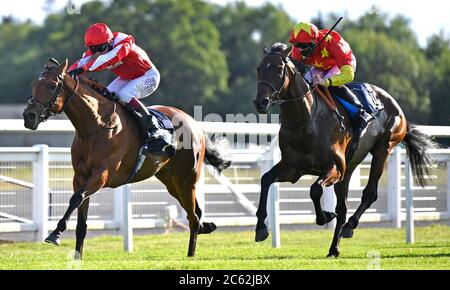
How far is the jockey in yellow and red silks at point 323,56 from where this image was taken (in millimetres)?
9820

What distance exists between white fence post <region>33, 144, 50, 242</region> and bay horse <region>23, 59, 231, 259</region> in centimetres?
224

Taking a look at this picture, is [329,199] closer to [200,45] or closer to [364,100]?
[364,100]

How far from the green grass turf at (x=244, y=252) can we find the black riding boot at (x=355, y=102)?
128cm

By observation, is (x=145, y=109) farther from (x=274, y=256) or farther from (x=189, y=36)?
(x=189, y=36)

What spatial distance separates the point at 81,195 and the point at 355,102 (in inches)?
120

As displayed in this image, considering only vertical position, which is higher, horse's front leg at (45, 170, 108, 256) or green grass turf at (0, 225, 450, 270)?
horse's front leg at (45, 170, 108, 256)

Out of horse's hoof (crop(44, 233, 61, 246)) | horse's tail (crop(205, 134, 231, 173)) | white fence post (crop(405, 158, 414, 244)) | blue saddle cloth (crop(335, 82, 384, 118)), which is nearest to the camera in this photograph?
horse's hoof (crop(44, 233, 61, 246))

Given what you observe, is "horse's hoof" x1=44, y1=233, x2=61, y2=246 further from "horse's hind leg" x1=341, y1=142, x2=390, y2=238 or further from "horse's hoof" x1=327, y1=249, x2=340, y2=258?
"horse's hind leg" x1=341, y1=142, x2=390, y2=238

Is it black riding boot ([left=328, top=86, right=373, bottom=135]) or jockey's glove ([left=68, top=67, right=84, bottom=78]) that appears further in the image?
black riding boot ([left=328, top=86, right=373, bottom=135])

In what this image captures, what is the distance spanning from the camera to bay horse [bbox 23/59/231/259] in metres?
8.75

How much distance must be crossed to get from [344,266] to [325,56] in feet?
8.55

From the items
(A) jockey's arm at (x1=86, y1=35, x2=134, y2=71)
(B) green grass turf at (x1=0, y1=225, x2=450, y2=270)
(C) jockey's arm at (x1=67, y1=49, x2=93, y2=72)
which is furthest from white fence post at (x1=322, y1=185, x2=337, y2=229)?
(C) jockey's arm at (x1=67, y1=49, x2=93, y2=72)

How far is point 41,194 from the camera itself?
39.4ft

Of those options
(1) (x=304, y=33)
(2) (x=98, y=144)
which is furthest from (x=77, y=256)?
(1) (x=304, y=33)
